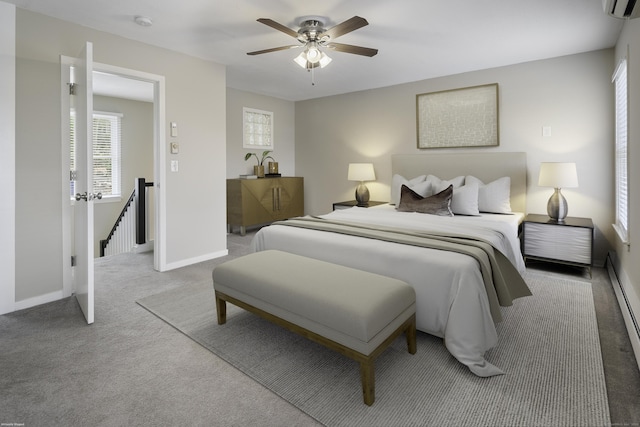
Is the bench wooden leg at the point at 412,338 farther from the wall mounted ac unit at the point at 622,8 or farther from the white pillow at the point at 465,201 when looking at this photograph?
the white pillow at the point at 465,201

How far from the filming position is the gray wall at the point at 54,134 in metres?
2.77

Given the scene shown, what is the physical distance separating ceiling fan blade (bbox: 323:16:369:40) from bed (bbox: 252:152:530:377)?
155 centimetres

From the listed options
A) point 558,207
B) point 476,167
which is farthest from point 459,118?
point 558,207

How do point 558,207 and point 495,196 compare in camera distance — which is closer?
point 558,207

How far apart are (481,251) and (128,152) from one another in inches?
251

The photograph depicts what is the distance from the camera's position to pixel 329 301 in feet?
5.82

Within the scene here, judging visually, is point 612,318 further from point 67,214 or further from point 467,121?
point 67,214

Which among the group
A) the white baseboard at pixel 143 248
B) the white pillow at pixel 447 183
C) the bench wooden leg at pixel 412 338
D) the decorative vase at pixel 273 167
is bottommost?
the bench wooden leg at pixel 412 338

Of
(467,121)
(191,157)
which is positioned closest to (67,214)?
(191,157)

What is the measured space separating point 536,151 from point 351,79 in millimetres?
2573

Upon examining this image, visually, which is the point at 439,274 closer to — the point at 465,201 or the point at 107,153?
the point at 465,201

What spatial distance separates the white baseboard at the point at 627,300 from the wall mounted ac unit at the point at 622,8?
68.9 inches

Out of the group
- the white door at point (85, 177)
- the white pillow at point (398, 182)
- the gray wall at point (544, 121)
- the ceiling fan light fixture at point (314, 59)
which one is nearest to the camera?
the white door at point (85, 177)

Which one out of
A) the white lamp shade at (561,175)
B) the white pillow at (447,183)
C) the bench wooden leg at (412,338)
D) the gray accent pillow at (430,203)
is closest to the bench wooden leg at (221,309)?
the bench wooden leg at (412,338)
